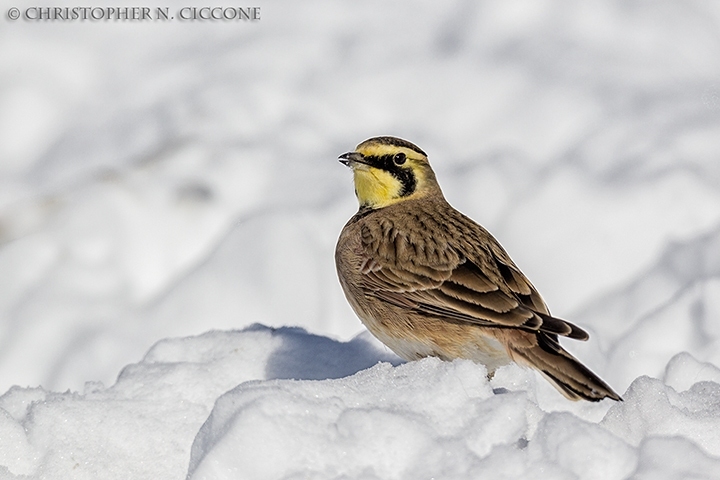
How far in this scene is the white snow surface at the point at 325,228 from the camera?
306 cm

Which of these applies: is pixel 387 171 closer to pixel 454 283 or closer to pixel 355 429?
pixel 454 283

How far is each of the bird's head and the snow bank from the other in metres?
1.27

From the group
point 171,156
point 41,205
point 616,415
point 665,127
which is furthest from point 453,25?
point 616,415

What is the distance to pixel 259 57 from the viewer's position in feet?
27.2

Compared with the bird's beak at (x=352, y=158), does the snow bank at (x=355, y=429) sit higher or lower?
lower

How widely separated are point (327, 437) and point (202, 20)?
6299 millimetres

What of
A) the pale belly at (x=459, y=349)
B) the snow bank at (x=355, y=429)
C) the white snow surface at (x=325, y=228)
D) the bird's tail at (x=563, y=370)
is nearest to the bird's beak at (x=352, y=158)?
the white snow surface at (x=325, y=228)

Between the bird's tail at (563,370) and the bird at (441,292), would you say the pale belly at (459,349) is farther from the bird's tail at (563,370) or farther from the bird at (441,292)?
the bird's tail at (563,370)

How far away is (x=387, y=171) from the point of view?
192 inches

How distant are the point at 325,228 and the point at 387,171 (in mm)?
1974

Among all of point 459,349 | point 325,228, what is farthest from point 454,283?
point 325,228

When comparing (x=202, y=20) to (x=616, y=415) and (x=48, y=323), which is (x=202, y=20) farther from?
(x=616, y=415)

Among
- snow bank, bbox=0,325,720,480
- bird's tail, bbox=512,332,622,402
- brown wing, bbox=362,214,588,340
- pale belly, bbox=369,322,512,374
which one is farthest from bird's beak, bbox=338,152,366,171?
bird's tail, bbox=512,332,622,402

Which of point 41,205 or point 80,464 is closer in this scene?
point 80,464
